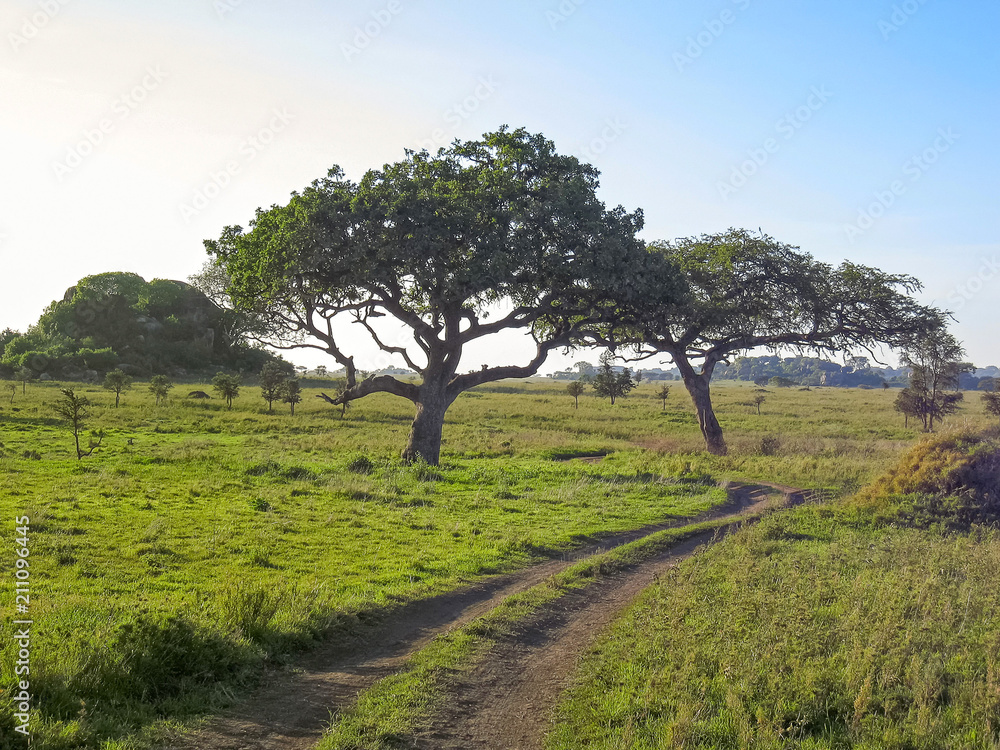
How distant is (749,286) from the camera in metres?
34.8

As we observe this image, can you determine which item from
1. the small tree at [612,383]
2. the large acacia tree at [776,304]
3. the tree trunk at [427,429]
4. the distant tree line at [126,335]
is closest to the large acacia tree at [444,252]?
the tree trunk at [427,429]

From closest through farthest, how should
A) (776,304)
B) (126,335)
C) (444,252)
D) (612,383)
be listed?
1. (444,252)
2. (776,304)
3. (612,383)
4. (126,335)

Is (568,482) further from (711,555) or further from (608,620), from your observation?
(608,620)

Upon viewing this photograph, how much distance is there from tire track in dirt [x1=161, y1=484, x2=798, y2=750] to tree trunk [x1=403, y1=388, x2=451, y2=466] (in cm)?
1486

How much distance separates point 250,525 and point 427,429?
11.9 metres

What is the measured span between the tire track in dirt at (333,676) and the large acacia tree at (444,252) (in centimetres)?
1335

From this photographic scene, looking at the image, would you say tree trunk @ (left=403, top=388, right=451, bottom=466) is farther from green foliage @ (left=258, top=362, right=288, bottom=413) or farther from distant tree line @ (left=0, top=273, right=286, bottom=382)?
distant tree line @ (left=0, top=273, right=286, bottom=382)

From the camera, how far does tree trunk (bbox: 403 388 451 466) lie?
27422mm

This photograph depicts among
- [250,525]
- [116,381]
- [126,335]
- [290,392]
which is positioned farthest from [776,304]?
[126,335]

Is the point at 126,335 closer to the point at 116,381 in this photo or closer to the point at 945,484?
the point at 116,381

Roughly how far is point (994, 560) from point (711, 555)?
496cm

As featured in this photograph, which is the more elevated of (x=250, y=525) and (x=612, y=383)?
(x=612, y=383)

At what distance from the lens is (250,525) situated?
637 inches

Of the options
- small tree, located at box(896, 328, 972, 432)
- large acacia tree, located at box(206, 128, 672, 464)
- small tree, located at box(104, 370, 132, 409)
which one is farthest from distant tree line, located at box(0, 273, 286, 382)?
small tree, located at box(896, 328, 972, 432)
